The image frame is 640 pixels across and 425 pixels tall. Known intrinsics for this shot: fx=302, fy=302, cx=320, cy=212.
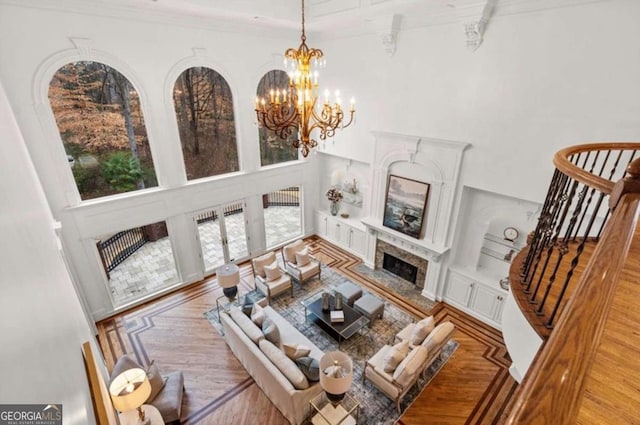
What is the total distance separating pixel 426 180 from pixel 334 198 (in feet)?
9.27

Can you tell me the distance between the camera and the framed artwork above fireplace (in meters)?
6.55

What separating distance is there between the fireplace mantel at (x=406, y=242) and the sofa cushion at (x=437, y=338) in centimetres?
170

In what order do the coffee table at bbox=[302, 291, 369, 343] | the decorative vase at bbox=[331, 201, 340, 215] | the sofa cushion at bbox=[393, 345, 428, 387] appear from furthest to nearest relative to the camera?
the decorative vase at bbox=[331, 201, 340, 215] → the coffee table at bbox=[302, 291, 369, 343] → the sofa cushion at bbox=[393, 345, 428, 387]

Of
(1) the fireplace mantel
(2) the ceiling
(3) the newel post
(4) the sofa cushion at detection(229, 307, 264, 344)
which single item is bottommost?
(4) the sofa cushion at detection(229, 307, 264, 344)

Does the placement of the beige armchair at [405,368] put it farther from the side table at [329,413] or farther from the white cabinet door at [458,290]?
the white cabinet door at [458,290]

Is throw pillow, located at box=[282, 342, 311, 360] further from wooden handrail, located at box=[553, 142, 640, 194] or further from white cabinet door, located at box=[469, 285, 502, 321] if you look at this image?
wooden handrail, located at box=[553, 142, 640, 194]

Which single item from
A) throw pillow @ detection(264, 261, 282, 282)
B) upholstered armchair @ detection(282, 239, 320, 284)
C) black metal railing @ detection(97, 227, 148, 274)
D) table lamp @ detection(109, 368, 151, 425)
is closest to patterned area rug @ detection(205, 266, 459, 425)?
upholstered armchair @ detection(282, 239, 320, 284)

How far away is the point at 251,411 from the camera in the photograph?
453cm

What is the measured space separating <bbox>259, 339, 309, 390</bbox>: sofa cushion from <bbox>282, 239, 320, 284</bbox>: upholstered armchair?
8.51 feet

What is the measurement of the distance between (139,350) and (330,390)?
3913mm

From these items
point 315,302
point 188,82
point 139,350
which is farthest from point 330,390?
point 188,82

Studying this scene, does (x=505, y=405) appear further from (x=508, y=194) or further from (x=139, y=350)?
(x=139, y=350)

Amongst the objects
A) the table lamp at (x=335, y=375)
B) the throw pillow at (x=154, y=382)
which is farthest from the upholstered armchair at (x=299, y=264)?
the throw pillow at (x=154, y=382)

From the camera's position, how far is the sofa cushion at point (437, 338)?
4.82 m
